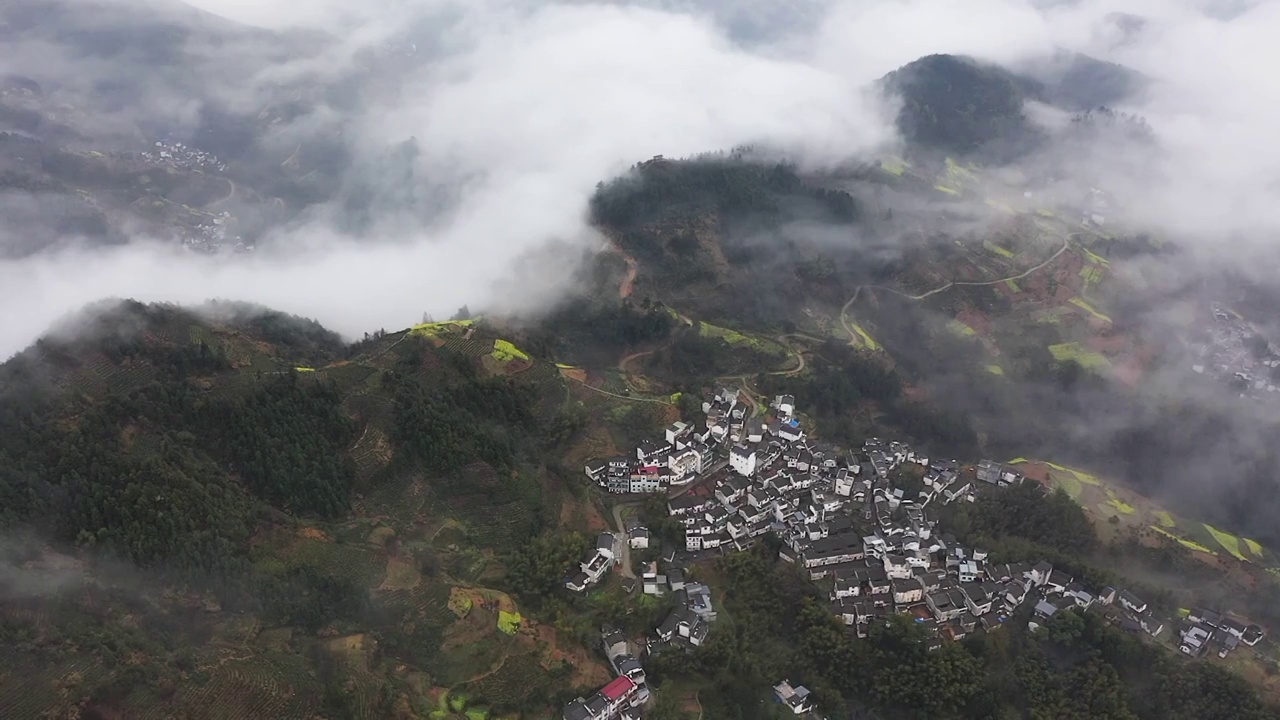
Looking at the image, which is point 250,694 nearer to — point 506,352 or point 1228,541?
point 506,352

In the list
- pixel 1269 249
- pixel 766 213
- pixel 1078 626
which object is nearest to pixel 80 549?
pixel 1078 626

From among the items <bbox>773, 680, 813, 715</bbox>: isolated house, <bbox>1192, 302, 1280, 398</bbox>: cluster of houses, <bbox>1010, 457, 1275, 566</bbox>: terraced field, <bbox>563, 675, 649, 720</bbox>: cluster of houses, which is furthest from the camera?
<bbox>1192, 302, 1280, 398</bbox>: cluster of houses

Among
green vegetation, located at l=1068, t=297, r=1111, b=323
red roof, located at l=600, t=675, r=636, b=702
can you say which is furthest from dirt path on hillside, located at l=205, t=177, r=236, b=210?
green vegetation, located at l=1068, t=297, r=1111, b=323

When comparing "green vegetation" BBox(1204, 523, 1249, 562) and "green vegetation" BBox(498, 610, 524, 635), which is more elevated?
"green vegetation" BBox(498, 610, 524, 635)

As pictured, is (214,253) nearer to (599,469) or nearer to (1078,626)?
(599,469)

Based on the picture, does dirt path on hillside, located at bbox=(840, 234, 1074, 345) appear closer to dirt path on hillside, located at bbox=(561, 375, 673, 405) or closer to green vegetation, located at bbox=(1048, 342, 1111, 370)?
green vegetation, located at bbox=(1048, 342, 1111, 370)

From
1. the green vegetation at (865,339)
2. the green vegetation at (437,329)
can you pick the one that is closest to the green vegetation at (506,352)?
the green vegetation at (437,329)

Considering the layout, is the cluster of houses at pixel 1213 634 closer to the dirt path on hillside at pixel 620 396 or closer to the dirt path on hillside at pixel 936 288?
the dirt path on hillside at pixel 620 396
